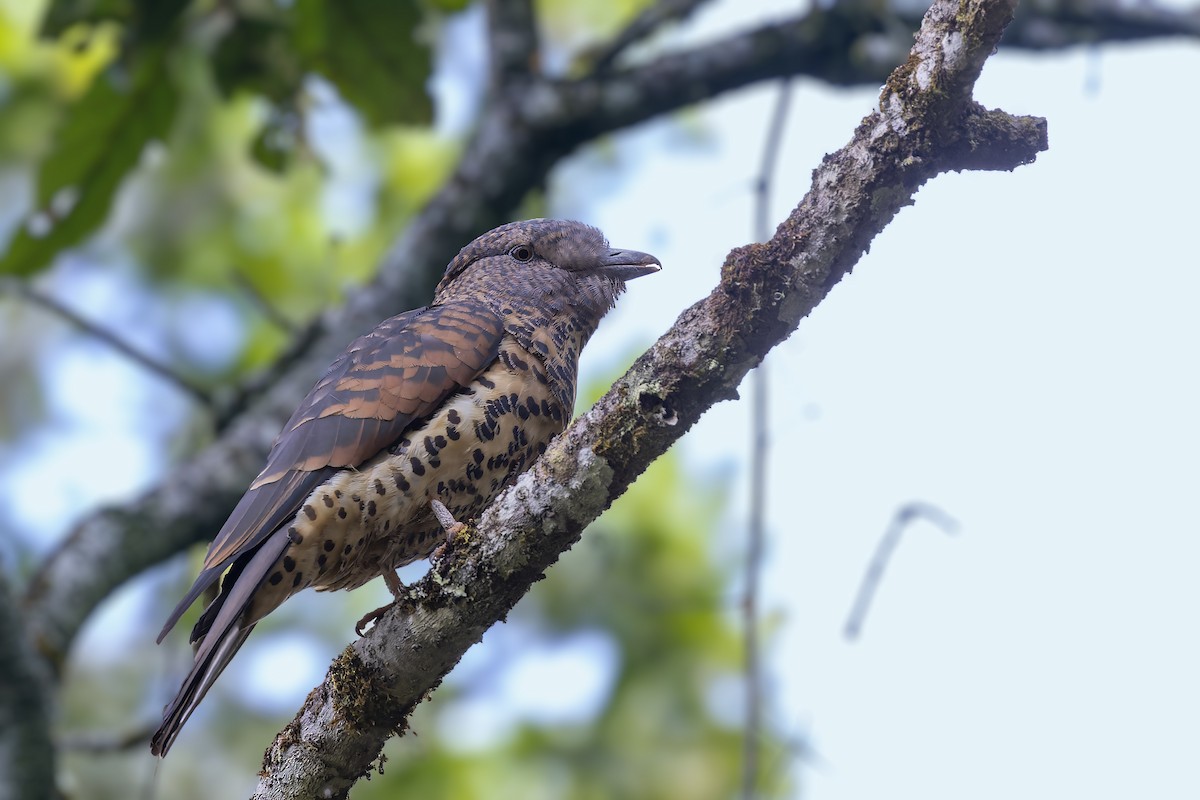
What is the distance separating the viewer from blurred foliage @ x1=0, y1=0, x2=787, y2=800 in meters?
6.34

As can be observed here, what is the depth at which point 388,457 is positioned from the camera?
151 inches

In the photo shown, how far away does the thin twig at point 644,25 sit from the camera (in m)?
6.73

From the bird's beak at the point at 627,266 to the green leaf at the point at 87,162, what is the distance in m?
2.88

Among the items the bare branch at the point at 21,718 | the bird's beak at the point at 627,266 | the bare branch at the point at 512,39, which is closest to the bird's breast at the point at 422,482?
the bird's beak at the point at 627,266

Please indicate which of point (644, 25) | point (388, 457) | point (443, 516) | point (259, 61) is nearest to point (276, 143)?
point (259, 61)

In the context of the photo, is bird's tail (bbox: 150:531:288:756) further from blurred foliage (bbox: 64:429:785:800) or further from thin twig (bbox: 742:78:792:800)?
blurred foliage (bbox: 64:429:785:800)

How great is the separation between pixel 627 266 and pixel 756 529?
4.40ft

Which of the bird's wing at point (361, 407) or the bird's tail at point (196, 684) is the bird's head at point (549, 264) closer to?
the bird's wing at point (361, 407)

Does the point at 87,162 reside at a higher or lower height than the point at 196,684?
higher

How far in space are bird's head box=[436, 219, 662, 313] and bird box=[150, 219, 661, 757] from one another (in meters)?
0.30

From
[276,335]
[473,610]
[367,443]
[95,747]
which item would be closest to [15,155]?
[276,335]

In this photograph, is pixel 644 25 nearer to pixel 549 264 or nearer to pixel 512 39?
A: pixel 512 39

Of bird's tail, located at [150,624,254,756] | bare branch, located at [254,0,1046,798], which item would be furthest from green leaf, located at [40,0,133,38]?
bare branch, located at [254,0,1046,798]

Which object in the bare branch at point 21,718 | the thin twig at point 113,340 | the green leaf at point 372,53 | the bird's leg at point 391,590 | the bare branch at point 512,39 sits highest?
the bare branch at point 512,39
